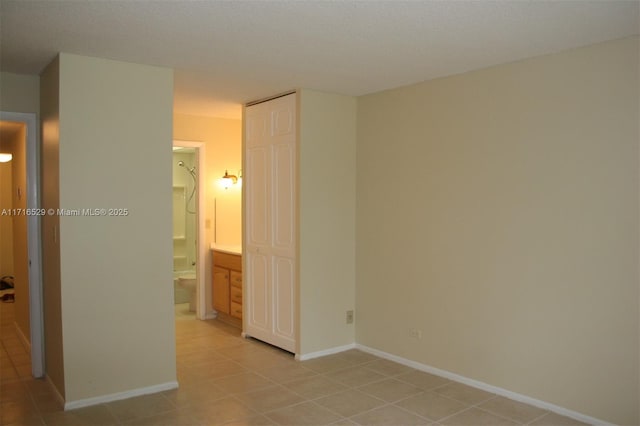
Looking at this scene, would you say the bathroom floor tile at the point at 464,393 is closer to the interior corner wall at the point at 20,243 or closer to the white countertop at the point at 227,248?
the white countertop at the point at 227,248

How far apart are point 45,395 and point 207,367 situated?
1246 millimetres

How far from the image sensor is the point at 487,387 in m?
3.85

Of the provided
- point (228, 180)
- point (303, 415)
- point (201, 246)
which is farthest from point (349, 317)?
point (228, 180)

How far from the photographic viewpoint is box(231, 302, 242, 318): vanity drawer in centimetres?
575

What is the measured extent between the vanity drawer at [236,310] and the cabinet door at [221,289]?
4.5 inches

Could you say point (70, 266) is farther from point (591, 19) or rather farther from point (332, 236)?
point (591, 19)

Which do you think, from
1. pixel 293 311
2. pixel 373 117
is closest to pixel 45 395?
pixel 293 311

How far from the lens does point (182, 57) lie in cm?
356

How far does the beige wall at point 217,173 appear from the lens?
241 inches

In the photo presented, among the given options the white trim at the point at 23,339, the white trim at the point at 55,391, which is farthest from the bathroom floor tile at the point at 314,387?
the white trim at the point at 23,339

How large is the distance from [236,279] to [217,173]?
1408mm

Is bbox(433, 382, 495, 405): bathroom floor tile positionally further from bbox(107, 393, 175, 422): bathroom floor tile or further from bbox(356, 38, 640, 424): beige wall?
bbox(107, 393, 175, 422): bathroom floor tile

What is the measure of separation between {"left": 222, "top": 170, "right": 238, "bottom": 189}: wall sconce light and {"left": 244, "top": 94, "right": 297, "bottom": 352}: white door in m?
1.08

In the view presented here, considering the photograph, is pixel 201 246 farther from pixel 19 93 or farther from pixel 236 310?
pixel 19 93
